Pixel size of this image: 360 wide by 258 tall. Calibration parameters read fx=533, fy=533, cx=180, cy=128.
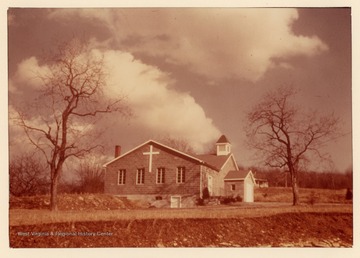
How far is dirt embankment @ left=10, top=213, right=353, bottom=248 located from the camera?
38.9 ft

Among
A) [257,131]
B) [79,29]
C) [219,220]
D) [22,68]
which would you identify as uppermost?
[79,29]

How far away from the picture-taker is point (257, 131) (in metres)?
12.7

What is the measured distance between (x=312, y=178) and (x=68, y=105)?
239 inches

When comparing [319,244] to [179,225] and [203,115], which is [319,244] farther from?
[203,115]

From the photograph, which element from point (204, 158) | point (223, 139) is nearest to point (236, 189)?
point (204, 158)

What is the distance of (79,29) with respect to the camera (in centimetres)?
1259

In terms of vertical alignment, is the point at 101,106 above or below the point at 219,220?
above

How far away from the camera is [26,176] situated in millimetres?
12492

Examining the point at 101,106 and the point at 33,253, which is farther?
the point at 101,106

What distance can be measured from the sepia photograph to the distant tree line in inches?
0.9

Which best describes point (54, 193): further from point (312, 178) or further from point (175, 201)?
point (312, 178)

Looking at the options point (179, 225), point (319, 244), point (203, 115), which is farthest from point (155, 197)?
point (319, 244)

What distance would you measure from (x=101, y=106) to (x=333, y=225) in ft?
20.1

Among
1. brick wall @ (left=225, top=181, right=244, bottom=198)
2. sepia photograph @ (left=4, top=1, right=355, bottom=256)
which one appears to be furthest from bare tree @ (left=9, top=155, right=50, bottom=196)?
brick wall @ (left=225, top=181, right=244, bottom=198)
